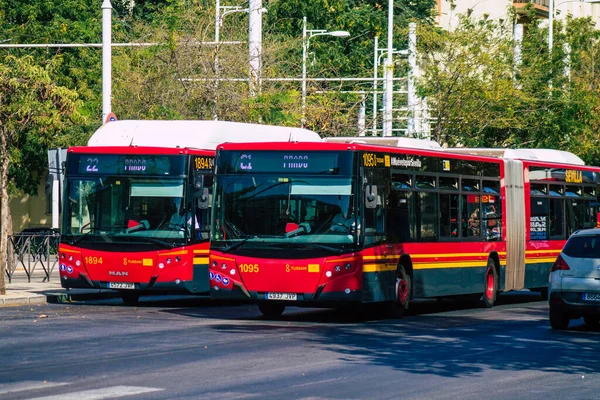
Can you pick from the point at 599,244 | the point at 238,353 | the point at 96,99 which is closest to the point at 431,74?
the point at 96,99

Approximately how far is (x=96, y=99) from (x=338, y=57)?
1745 centimetres

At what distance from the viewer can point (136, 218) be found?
78.6 ft

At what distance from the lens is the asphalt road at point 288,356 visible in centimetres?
1235

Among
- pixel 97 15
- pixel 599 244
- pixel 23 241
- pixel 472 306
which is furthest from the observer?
pixel 97 15

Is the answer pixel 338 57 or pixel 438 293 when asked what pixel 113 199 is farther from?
pixel 338 57

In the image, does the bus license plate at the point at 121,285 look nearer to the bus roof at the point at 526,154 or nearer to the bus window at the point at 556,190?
the bus roof at the point at 526,154

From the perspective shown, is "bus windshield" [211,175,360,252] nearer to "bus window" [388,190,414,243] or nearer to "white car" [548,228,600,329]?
"bus window" [388,190,414,243]

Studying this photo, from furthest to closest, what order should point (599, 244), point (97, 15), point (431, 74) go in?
1. point (97, 15)
2. point (431, 74)
3. point (599, 244)

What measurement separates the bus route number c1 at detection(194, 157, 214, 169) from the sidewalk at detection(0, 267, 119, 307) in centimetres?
388

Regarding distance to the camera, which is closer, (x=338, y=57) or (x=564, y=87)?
(x=564, y=87)

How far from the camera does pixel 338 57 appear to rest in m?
63.1

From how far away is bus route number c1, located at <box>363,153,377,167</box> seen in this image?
2083 cm

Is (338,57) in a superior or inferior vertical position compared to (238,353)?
superior

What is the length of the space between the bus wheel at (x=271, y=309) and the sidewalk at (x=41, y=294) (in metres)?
4.81
